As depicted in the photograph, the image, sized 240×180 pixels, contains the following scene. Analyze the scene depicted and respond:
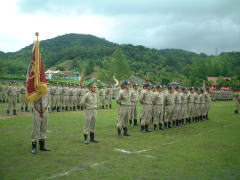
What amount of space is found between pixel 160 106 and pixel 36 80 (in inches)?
257

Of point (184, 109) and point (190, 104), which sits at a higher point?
point (190, 104)

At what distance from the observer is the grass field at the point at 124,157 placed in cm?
608

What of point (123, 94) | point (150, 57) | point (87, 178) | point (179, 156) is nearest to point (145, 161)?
point (179, 156)

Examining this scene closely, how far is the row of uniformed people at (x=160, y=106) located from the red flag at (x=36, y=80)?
139 inches

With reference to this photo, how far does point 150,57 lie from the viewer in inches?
5595

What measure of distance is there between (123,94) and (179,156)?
3898 millimetres

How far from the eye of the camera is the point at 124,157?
7.52 metres

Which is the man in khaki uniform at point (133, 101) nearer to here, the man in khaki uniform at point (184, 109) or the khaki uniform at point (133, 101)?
the khaki uniform at point (133, 101)

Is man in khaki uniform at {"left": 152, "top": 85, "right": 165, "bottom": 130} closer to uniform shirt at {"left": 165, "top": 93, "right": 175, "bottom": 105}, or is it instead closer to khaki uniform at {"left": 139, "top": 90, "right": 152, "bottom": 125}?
khaki uniform at {"left": 139, "top": 90, "right": 152, "bottom": 125}

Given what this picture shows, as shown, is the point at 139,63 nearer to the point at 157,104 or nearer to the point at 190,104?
the point at 190,104

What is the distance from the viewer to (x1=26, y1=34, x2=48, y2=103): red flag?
7992 millimetres

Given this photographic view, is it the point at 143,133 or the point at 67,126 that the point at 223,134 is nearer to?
the point at 143,133

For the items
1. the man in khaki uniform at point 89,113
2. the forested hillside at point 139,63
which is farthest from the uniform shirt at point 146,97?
the forested hillside at point 139,63

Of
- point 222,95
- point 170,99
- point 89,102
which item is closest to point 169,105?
point 170,99
